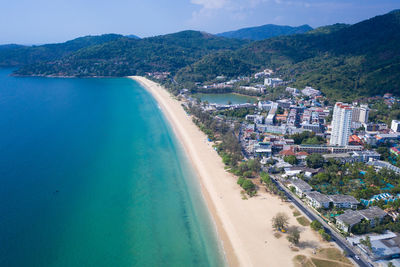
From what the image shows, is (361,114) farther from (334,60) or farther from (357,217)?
(334,60)

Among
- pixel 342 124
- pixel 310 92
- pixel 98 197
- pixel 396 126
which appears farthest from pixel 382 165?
pixel 310 92

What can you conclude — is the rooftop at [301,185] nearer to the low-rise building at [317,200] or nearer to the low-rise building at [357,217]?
the low-rise building at [317,200]

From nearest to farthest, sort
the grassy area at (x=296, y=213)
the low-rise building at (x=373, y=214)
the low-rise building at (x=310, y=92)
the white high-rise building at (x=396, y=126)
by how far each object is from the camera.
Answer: the low-rise building at (x=373, y=214), the grassy area at (x=296, y=213), the white high-rise building at (x=396, y=126), the low-rise building at (x=310, y=92)

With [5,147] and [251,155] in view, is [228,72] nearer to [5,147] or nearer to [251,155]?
[251,155]

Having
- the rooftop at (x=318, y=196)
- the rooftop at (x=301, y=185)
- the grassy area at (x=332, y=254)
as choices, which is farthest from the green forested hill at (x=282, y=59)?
the grassy area at (x=332, y=254)

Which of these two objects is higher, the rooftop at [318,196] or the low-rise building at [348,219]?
the rooftop at [318,196]

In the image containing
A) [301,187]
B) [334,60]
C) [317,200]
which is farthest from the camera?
[334,60]
